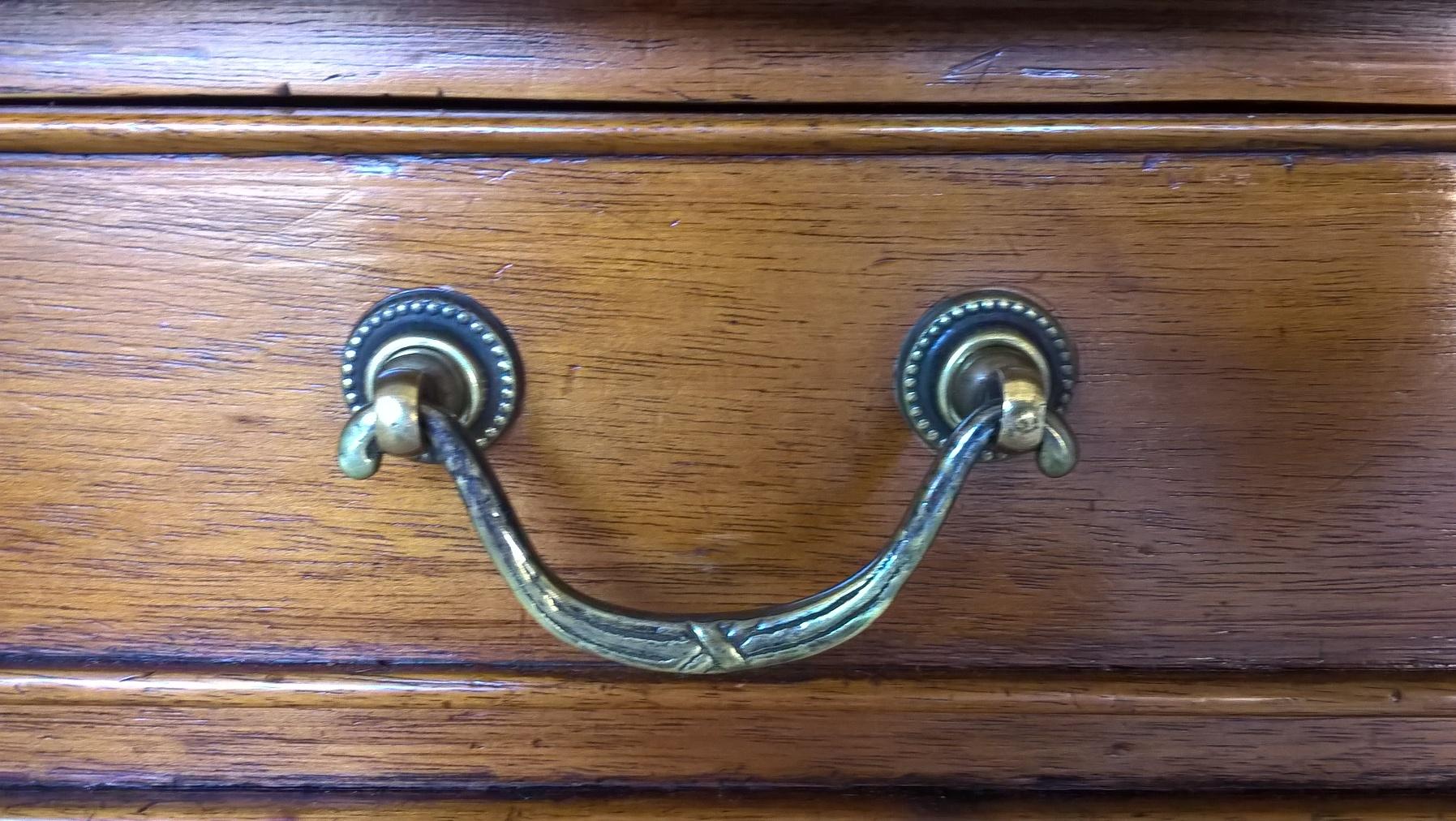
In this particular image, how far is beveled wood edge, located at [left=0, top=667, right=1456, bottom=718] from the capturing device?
30 centimetres

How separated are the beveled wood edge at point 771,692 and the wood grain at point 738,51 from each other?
0.18m

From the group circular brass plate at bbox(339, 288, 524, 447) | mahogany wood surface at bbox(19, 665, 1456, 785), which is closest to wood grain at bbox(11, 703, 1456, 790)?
mahogany wood surface at bbox(19, 665, 1456, 785)

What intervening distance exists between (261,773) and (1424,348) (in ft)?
1.29

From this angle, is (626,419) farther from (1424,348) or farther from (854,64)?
(1424,348)

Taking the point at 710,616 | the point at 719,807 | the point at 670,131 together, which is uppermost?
the point at 670,131

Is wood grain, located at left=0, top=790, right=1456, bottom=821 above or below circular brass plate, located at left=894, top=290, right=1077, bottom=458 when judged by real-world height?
below

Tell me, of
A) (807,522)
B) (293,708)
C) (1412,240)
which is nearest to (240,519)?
(293,708)

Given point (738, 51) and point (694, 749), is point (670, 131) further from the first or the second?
point (694, 749)

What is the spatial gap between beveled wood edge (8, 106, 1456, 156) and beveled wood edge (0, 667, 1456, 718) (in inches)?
6.5

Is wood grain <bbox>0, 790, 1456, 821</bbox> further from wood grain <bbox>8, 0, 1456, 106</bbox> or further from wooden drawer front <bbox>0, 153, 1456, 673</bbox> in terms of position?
wood grain <bbox>8, 0, 1456, 106</bbox>

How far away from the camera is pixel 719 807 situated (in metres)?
0.32

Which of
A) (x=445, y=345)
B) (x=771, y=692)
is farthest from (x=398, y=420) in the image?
(x=771, y=692)

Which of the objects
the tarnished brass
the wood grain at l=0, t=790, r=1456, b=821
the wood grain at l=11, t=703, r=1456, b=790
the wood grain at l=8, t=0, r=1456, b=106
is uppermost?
the wood grain at l=8, t=0, r=1456, b=106

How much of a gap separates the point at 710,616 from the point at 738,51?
150 mm
